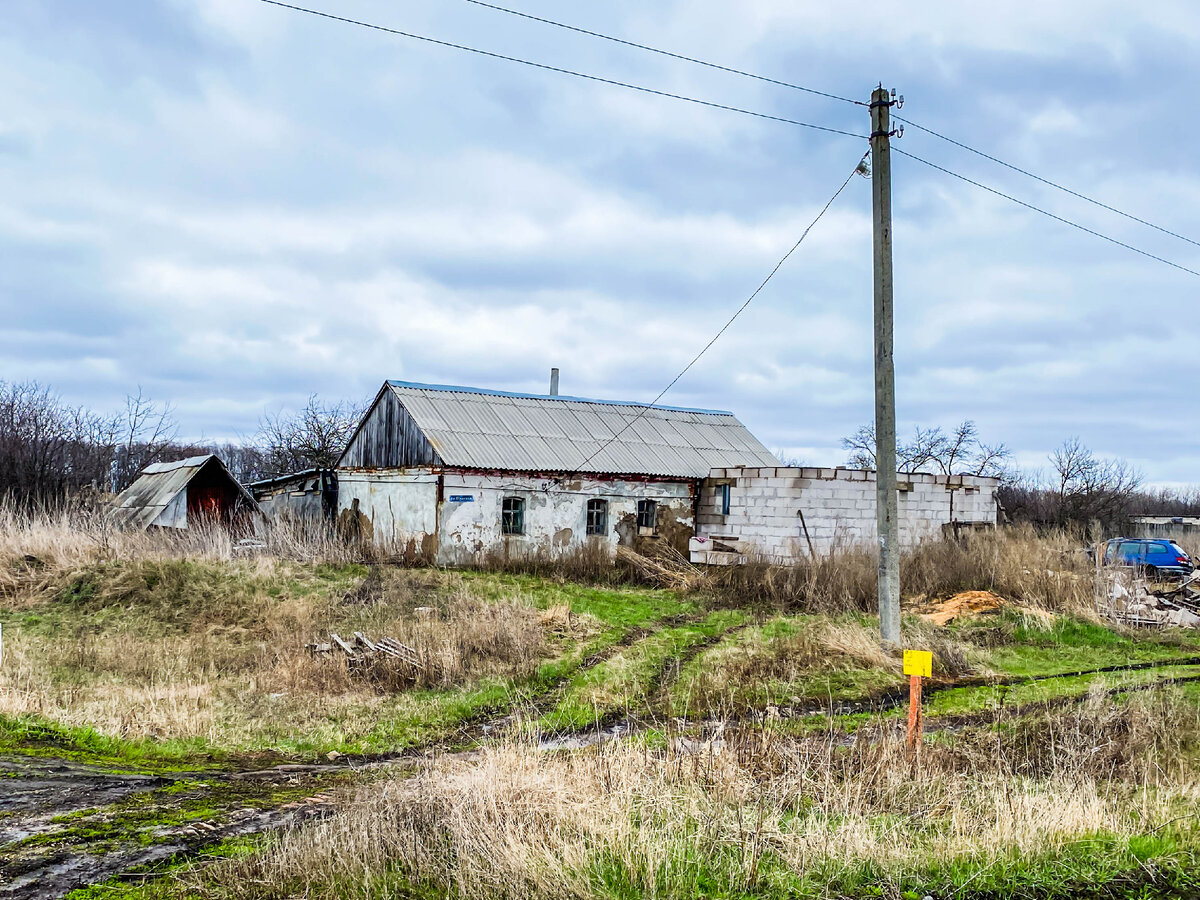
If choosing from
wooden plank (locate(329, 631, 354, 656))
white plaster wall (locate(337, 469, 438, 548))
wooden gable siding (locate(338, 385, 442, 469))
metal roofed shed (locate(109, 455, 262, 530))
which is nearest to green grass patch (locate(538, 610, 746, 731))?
wooden plank (locate(329, 631, 354, 656))

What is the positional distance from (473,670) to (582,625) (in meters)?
3.12

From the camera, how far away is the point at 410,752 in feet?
29.5

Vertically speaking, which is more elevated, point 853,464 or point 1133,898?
point 853,464

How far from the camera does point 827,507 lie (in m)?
22.5

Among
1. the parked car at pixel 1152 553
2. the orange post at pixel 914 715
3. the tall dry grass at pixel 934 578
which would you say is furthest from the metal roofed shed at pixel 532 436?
the orange post at pixel 914 715

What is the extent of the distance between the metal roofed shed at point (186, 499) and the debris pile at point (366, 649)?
36.8ft

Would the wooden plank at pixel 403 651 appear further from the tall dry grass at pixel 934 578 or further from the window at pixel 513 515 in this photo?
the window at pixel 513 515

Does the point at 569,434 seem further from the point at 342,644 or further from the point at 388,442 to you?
the point at 342,644

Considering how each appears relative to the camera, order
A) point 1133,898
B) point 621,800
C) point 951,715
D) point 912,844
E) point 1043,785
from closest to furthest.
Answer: point 1133,898 < point 912,844 < point 621,800 < point 1043,785 < point 951,715

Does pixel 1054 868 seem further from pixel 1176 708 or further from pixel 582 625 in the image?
pixel 582 625

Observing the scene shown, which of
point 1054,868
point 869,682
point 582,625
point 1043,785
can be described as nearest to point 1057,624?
point 869,682

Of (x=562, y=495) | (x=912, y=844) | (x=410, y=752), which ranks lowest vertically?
(x=410, y=752)

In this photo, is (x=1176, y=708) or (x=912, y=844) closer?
(x=912, y=844)

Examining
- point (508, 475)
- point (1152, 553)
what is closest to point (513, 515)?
point (508, 475)
